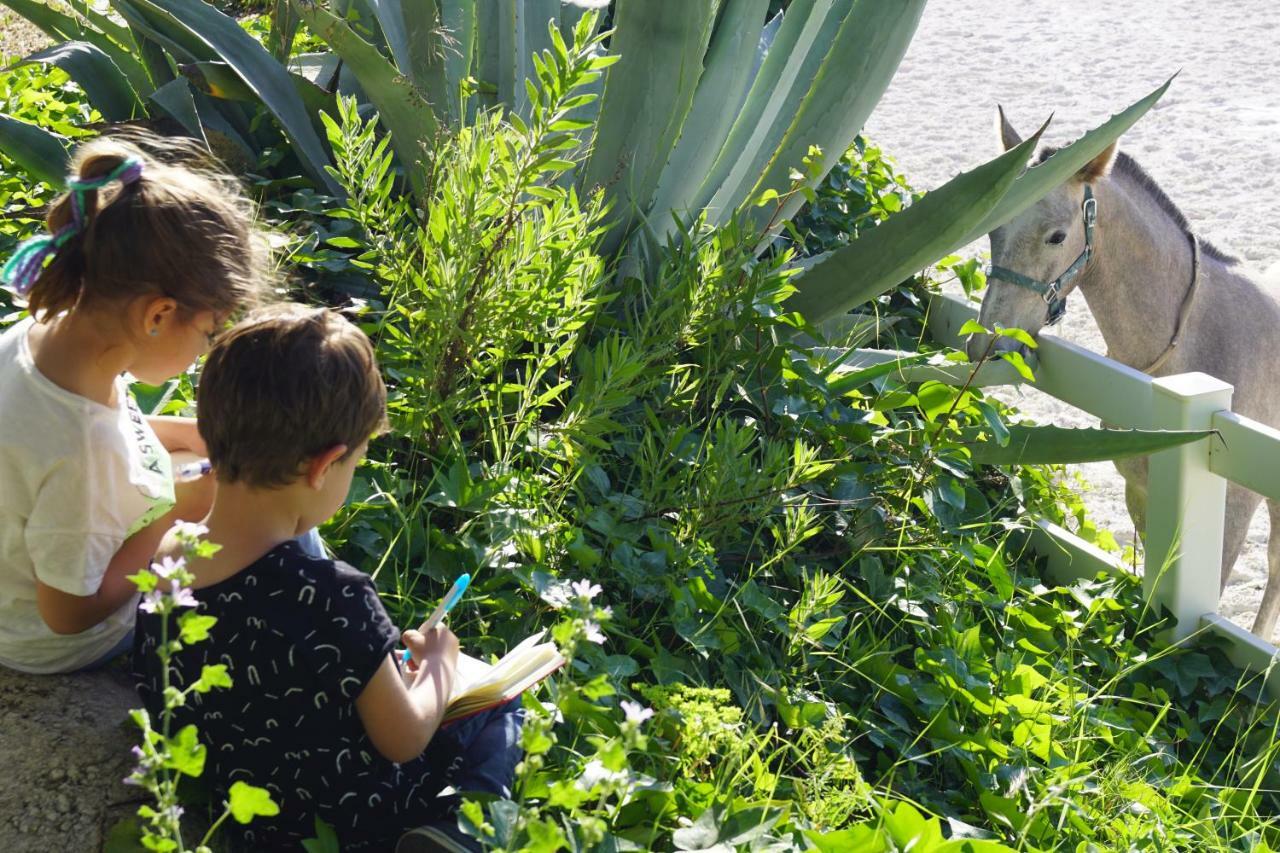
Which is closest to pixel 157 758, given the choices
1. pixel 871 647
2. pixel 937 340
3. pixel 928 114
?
pixel 871 647

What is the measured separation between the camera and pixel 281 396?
5.15 feet

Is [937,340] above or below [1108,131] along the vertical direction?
below

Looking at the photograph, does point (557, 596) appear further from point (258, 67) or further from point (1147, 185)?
point (1147, 185)

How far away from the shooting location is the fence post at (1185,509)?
2963 millimetres

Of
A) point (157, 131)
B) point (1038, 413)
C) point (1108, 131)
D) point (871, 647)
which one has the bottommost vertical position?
point (1038, 413)

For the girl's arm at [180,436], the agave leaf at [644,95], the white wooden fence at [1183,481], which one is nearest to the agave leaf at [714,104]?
the agave leaf at [644,95]

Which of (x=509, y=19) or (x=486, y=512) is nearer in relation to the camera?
(x=486, y=512)

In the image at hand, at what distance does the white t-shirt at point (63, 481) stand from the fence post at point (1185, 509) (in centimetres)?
231

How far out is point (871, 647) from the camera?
2480mm

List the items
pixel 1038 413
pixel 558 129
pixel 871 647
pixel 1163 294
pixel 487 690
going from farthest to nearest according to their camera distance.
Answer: pixel 1038 413
pixel 1163 294
pixel 871 647
pixel 558 129
pixel 487 690

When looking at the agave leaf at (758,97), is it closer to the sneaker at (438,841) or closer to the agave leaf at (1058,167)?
the agave leaf at (1058,167)

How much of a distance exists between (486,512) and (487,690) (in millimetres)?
487

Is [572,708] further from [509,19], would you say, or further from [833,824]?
[509,19]

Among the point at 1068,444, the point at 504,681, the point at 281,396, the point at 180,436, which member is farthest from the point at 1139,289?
the point at 281,396
